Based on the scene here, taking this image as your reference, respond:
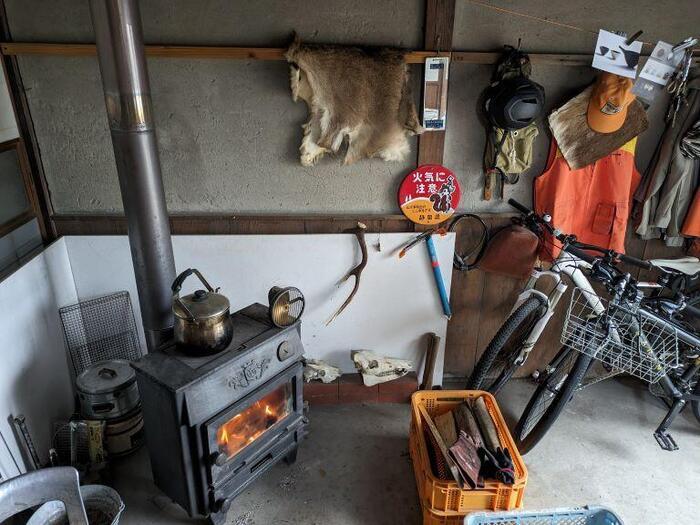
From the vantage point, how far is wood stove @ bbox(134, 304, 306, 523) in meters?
2.00

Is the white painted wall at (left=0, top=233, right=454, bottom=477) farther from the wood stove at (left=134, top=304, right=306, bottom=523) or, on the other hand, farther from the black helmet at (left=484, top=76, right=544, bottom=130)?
the black helmet at (left=484, top=76, right=544, bottom=130)

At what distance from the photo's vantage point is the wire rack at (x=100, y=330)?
2836mm

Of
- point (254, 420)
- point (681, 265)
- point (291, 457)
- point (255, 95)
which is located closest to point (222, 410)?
point (254, 420)

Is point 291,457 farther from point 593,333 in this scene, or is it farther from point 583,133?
point 583,133

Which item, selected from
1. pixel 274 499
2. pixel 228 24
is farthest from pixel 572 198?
pixel 274 499

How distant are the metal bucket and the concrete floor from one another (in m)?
0.14

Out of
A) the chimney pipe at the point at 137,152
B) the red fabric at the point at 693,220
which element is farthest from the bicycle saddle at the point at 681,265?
the chimney pipe at the point at 137,152

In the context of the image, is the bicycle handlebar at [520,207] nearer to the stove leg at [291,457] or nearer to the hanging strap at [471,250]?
the hanging strap at [471,250]

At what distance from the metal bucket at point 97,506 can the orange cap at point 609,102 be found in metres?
3.19

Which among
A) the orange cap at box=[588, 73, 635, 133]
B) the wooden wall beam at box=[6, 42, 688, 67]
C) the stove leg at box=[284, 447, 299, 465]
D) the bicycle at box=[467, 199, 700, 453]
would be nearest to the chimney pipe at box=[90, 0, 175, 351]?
the wooden wall beam at box=[6, 42, 688, 67]

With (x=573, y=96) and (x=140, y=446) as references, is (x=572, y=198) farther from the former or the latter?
(x=140, y=446)

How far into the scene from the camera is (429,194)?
287cm

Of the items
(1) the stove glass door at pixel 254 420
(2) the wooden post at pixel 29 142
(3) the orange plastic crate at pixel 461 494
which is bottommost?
(3) the orange plastic crate at pixel 461 494

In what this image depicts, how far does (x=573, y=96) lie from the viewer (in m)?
2.73
